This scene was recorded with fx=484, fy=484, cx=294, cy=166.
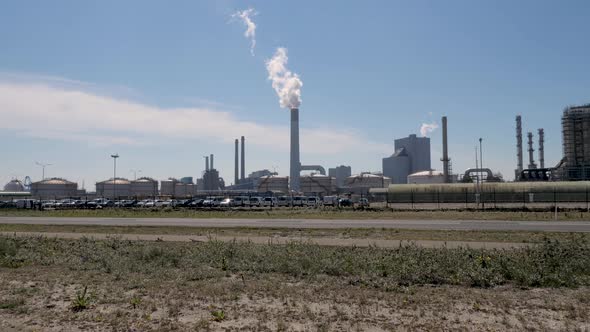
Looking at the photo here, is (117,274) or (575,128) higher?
(575,128)

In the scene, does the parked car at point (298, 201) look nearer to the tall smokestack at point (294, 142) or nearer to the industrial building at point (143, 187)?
the tall smokestack at point (294, 142)

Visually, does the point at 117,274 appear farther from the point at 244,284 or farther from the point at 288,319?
the point at 288,319

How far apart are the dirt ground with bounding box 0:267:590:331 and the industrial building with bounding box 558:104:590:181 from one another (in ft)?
349

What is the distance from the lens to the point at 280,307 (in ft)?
37.0

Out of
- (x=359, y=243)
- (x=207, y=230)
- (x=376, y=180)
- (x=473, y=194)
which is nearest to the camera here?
(x=359, y=243)

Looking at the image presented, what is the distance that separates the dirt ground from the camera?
9875 mm

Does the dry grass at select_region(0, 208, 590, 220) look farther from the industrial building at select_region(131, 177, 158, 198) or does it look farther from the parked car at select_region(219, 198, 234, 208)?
the industrial building at select_region(131, 177, 158, 198)

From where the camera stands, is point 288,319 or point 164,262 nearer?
point 288,319

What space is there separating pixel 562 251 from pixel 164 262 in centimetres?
1409

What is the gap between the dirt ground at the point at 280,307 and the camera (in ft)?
32.4

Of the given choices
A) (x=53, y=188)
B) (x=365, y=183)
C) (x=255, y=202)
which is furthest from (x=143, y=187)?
(x=255, y=202)

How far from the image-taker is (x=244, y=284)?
1377 cm

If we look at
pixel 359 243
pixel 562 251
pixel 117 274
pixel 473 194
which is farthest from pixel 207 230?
pixel 473 194

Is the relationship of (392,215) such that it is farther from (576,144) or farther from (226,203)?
(576,144)
